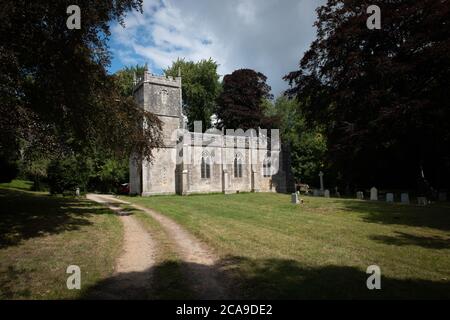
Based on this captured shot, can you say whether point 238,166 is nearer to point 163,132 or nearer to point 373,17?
point 163,132

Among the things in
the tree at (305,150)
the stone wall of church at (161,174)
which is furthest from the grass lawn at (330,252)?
the tree at (305,150)

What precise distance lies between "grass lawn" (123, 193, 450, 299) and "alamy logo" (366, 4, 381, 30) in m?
12.6

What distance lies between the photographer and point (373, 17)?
20344 millimetres

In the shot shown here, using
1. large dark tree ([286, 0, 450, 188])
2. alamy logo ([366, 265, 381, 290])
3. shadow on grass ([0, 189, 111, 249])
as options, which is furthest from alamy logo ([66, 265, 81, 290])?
large dark tree ([286, 0, 450, 188])

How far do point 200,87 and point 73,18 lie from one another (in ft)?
126

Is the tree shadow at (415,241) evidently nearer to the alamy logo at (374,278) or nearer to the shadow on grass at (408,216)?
the shadow on grass at (408,216)

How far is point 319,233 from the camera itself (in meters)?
10.3

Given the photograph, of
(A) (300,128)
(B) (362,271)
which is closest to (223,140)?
(A) (300,128)

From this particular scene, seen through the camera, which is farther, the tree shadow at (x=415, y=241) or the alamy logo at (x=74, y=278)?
the tree shadow at (x=415, y=241)

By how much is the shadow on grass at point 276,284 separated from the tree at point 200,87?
4223 centimetres

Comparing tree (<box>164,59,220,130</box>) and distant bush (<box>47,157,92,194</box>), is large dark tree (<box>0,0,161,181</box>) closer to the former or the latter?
distant bush (<box>47,157,92,194</box>)

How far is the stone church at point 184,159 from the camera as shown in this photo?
3012 centimetres

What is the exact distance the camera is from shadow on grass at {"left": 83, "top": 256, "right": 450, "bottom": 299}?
505cm

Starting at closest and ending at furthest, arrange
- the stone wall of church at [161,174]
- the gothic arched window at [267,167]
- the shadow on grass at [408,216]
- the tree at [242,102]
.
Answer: the shadow on grass at [408,216]
the stone wall of church at [161,174]
the gothic arched window at [267,167]
the tree at [242,102]
